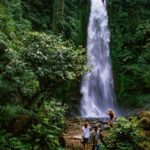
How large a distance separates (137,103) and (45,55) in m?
15.2

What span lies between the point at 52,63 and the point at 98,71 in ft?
57.7

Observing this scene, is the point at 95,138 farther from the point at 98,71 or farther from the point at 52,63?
the point at 98,71

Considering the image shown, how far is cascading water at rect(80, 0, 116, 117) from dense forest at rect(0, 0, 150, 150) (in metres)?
0.52

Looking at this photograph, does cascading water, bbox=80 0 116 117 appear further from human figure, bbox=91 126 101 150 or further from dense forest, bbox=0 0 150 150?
human figure, bbox=91 126 101 150

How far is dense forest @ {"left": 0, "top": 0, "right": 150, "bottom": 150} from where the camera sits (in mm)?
14742

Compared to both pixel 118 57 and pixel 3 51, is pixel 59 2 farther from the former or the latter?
pixel 3 51

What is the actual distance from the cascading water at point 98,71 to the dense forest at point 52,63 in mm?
517

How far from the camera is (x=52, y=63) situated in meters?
15.7

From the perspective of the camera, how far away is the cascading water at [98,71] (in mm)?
30391

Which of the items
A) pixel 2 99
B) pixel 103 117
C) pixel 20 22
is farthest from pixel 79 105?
pixel 2 99

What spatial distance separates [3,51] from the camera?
15.2m

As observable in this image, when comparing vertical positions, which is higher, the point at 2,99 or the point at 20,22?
the point at 20,22

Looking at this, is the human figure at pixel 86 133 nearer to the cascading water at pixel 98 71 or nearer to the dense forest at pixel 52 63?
the dense forest at pixel 52 63

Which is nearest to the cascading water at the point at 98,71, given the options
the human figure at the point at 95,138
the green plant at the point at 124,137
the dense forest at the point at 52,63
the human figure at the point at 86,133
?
the dense forest at the point at 52,63
